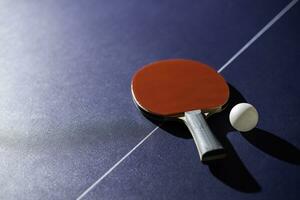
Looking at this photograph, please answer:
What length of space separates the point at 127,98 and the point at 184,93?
30cm

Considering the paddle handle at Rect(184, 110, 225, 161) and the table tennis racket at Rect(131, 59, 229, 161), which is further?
the table tennis racket at Rect(131, 59, 229, 161)

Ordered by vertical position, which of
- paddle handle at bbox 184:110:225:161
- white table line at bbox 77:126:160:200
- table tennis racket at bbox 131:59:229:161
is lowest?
white table line at bbox 77:126:160:200

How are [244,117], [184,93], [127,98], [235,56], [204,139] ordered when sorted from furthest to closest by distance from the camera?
[235,56], [127,98], [184,93], [244,117], [204,139]

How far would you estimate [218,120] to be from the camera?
1.92m

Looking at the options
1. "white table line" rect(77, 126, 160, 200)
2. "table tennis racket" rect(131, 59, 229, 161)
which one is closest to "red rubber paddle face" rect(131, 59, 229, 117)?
"table tennis racket" rect(131, 59, 229, 161)

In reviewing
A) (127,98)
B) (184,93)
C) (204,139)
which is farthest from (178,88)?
(204,139)

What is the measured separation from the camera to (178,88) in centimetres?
199

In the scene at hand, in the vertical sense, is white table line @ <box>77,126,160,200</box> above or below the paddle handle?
below

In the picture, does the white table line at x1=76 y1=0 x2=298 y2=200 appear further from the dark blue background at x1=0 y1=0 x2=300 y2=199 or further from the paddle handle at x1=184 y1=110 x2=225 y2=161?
the paddle handle at x1=184 y1=110 x2=225 y2=161

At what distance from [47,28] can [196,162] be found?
4.68 feet

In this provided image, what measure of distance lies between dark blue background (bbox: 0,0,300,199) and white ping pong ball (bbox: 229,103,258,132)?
Answer: 0.05 metres

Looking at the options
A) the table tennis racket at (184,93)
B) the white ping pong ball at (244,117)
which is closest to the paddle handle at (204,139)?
the table tennis racket at (184,93)

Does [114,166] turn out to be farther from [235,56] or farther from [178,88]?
[235,56]

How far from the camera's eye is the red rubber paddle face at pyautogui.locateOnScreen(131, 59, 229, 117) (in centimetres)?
189
